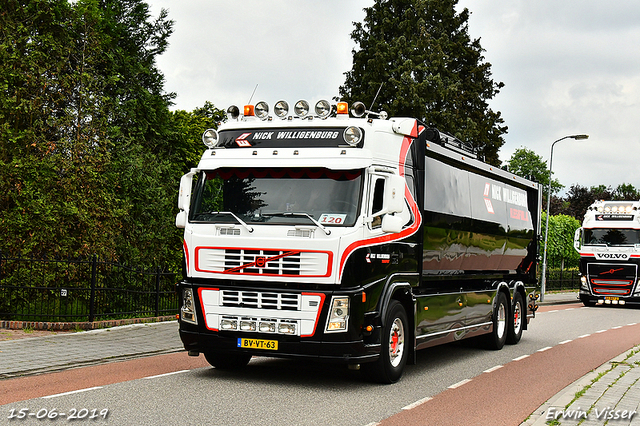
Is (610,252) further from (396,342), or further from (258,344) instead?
(258,344)

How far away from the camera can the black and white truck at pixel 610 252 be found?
93.7 feet

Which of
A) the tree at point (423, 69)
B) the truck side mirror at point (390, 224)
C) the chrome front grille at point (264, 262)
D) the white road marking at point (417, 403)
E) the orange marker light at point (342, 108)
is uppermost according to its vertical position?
the tree at point (423, 69)

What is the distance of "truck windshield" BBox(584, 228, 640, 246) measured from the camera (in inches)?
1121

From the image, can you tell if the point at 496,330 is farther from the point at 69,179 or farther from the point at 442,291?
the point at 69,179

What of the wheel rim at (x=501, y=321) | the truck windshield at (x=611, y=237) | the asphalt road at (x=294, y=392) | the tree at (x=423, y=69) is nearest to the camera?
Answer: the asphalt road at (x=294, y=392)

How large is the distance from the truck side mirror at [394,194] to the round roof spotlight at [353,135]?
64 cm

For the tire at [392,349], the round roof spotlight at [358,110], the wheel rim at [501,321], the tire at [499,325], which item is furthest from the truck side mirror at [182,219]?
the wheel rim at [501,321]

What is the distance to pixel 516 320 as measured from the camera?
1499cm

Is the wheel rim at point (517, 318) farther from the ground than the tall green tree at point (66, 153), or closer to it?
closer to it

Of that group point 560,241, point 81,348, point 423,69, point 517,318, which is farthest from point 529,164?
point 81,348

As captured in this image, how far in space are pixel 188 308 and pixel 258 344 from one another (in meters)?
1.10

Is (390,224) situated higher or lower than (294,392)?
higher

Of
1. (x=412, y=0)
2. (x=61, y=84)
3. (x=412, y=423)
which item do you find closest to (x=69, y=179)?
(x=61, y=84)

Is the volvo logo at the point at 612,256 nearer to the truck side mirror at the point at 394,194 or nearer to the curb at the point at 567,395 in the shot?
the curb at the point at 567,395
